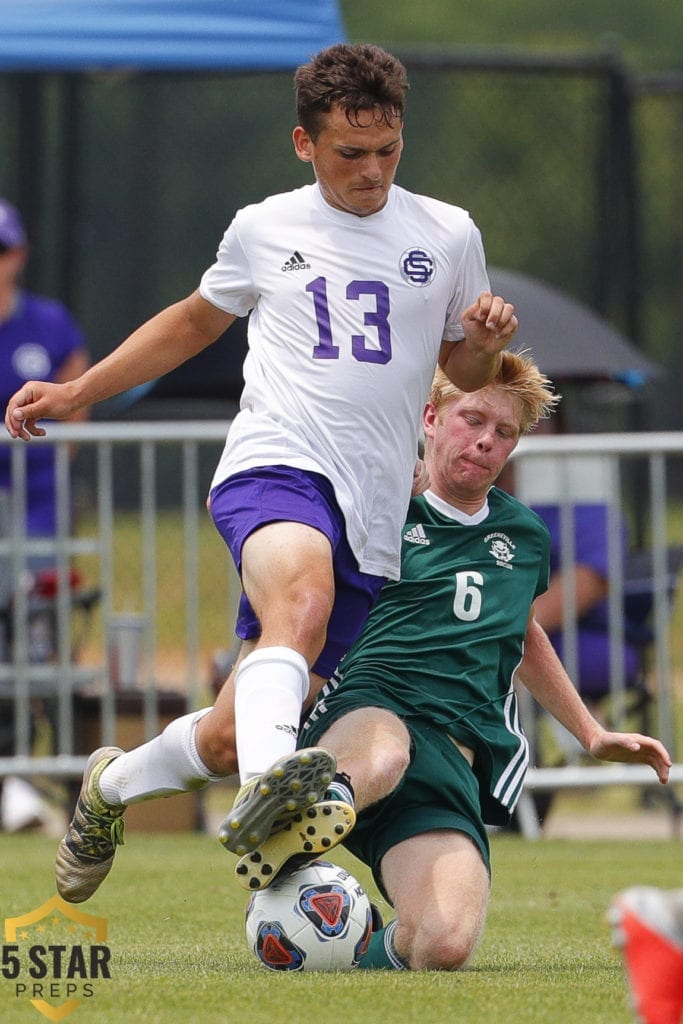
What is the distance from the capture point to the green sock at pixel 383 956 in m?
4.19

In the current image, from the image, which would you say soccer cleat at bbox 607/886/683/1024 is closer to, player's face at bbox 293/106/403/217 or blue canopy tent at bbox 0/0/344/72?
player's face at bbox 293/106/403/217

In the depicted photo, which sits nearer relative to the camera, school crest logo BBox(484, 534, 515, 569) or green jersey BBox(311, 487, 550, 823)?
green jersey BBox(311, 487, 550, 823)

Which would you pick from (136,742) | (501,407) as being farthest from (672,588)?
(501,407)

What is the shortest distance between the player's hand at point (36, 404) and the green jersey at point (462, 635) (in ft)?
2.79

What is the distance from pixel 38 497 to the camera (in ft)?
25.9

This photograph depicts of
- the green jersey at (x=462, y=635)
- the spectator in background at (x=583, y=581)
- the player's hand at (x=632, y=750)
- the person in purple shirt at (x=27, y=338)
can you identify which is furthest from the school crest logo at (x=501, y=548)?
the person in purple shirt at (x=27, y=338)

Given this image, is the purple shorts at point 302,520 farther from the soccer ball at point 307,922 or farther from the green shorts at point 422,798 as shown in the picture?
the soccer ball at point 307,922

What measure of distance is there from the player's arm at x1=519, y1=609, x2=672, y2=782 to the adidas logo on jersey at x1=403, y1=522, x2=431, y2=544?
11.9 inches

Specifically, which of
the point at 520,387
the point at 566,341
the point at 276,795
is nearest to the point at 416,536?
the point at 520,387

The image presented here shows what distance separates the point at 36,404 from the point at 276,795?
47.9 inches

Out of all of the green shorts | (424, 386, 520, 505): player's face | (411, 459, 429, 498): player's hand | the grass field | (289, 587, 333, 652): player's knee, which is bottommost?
the grass field

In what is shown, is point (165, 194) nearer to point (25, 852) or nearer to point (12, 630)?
point (12, 630)

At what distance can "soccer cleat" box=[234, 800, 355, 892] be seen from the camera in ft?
12.0

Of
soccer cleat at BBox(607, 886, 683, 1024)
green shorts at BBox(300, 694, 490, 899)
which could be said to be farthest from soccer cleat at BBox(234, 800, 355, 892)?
soccer cleat at BBox(607, 886, 683, 1024)
